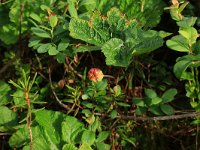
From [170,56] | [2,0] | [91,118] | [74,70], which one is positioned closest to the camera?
[91,118]

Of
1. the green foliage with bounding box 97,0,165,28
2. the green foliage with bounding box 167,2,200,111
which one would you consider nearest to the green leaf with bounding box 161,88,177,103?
the green foliage with bounding box 167,2,200,111

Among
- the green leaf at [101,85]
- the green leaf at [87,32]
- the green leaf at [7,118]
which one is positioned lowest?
the green leaf at [7,118]

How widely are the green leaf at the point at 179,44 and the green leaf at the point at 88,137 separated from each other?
45 centimetres

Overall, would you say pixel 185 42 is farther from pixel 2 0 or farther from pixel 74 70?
pixel 2 0

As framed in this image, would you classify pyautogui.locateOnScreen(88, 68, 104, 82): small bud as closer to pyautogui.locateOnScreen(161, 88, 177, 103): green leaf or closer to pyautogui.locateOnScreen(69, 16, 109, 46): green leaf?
pyautogui.locateOnScreen(69, 16, 109, 46): green leaf

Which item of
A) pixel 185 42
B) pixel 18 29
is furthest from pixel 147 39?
pixel 18 29

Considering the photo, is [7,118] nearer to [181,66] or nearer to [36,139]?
[36,139]

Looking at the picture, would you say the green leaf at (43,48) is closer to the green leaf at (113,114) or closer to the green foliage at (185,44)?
the green leaf at (113,114)

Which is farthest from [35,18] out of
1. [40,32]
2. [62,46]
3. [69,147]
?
Answer: [69,147]

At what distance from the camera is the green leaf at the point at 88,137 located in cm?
146

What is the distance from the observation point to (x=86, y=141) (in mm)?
1467

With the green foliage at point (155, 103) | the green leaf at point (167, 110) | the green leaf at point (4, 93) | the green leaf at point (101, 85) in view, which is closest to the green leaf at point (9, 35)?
the green leaf at point (4, 93)

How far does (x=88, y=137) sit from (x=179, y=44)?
493 mm

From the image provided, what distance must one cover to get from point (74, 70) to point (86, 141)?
36cm
